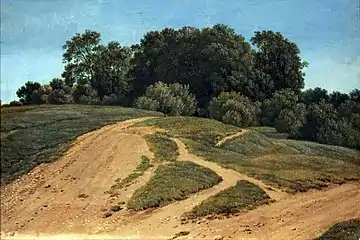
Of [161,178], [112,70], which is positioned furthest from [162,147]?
[112,70]

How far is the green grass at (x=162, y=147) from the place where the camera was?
509cm

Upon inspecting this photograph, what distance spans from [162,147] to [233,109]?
2.13ft

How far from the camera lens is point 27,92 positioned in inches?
214

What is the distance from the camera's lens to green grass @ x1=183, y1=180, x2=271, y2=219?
4895mm

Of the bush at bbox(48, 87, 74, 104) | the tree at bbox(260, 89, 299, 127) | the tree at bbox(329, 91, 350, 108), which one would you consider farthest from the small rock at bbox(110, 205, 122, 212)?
the tree at bbox(329, 91, 350, 108)

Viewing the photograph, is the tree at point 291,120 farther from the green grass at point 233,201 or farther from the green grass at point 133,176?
the green grass at point 133,176

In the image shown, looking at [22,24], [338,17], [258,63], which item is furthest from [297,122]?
[22,24]

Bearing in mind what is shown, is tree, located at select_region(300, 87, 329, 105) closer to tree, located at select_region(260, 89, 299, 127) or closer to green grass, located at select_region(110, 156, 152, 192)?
tree, located at select_region(260, 89, 299, 127)

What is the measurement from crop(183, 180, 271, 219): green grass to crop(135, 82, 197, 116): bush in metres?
0.72

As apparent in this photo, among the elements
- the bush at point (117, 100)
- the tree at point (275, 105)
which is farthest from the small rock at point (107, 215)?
the tree at point (275, 105)

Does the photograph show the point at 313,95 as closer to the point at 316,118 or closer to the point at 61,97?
the point at 316,118

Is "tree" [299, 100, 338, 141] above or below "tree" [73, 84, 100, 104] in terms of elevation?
below

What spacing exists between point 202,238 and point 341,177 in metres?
1.24

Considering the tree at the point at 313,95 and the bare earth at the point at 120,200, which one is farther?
the tree at the point at 313,95
